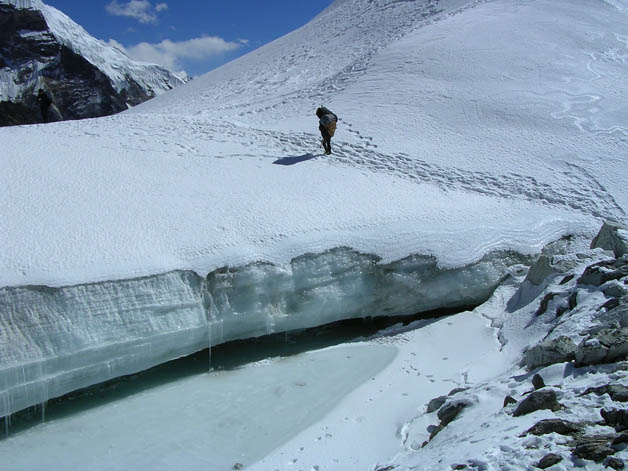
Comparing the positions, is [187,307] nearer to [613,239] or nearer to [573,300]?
[573,300]

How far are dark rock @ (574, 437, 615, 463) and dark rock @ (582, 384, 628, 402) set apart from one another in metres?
0.45

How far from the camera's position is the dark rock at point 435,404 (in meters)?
4.51

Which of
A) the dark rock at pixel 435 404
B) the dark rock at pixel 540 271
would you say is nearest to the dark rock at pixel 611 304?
the dark rock at pixel 540 271

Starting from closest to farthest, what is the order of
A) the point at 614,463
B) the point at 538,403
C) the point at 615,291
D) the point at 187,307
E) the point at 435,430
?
1. the point at 614,463
2. the point at 538,403
3. the point at 435,430
4. the point at 615,291
5. the point at 187,307

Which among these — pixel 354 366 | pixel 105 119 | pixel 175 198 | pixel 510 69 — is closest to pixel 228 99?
pixel 105 119

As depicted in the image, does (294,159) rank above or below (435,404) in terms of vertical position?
above

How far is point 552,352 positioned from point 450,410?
909 mm

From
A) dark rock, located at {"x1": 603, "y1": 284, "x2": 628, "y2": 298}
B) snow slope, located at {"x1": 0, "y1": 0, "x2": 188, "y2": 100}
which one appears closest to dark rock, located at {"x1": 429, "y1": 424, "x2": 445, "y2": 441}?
dark rock, located at {"x1": 603, "y1": 284, "x2": 628, "y2": 298}

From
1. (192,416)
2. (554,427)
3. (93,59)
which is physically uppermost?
(93,59)

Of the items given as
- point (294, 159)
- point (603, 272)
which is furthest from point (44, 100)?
point (603, 272)

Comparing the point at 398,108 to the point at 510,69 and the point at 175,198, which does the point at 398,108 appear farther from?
the point at 175,198

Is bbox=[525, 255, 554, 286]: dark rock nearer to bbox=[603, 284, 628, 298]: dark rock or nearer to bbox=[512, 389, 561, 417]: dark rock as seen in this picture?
bbox=[603, 284, 628, 298]: dark rock

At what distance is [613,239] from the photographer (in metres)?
6.36

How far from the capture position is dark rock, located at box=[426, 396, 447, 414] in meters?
4.51
